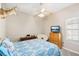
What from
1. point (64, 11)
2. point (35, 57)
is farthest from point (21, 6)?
point (35, 57)

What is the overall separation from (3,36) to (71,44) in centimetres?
109

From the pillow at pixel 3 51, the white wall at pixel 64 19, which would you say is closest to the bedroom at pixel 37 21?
the white wall at pixel 64 19

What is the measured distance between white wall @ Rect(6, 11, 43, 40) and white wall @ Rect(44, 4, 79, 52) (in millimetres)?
132

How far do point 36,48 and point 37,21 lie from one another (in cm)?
44

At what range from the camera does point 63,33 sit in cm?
213

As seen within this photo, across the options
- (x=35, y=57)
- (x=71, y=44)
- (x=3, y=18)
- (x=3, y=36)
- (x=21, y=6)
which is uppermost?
(x=21, y=6)

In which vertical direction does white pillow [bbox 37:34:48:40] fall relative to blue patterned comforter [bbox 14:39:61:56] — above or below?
above

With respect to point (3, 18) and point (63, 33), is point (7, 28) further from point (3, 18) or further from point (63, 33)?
point (63, 33)

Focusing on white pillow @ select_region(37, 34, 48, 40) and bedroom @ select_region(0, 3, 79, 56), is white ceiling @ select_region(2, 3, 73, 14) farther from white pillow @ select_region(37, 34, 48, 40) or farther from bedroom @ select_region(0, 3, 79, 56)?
white pillow @ select_region(37, 34, 48, 40)

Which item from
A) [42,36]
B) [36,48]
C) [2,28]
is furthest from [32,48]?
[2,28]

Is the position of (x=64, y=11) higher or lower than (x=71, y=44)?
higher

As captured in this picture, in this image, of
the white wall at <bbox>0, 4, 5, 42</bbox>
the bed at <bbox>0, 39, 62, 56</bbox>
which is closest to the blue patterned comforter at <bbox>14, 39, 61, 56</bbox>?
the bed at <bbox>0, 39, 62, 56</bbox>

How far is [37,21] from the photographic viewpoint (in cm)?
218

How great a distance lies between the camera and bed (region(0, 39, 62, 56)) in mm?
2053
